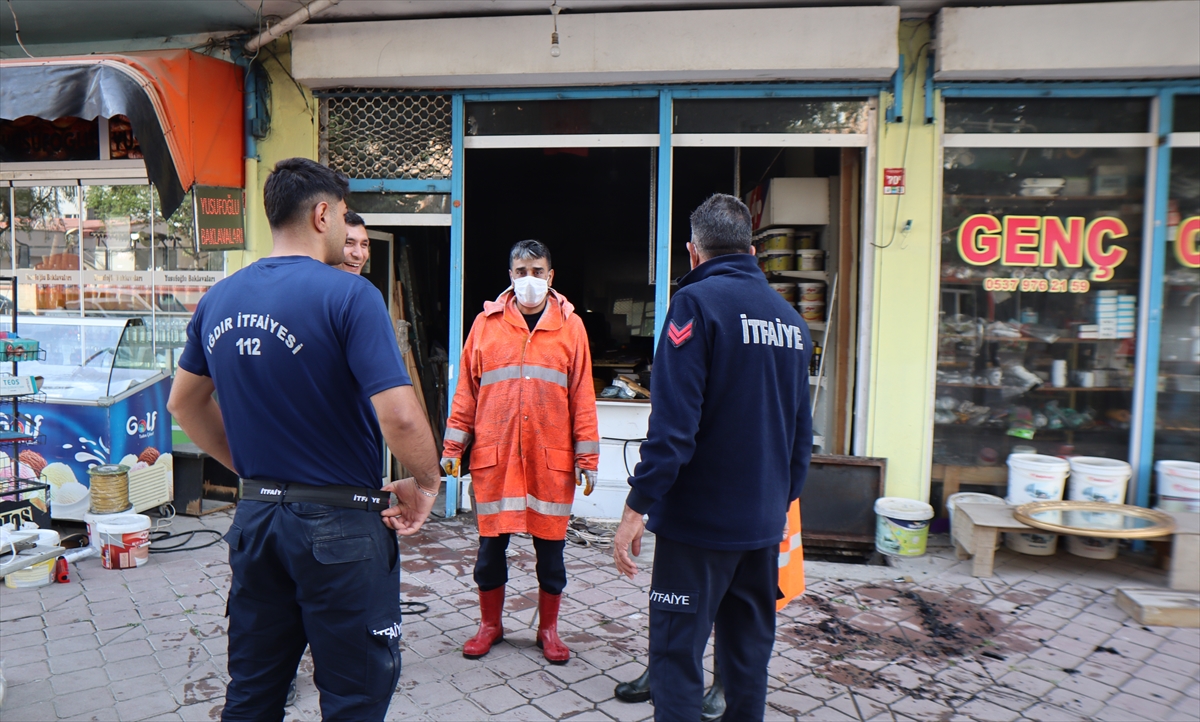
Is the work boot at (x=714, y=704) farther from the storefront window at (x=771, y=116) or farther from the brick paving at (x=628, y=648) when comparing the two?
the storefront window at (x=771, y=116)

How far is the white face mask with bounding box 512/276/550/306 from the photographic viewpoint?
3830 millimetres

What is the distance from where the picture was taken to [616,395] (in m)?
6.24

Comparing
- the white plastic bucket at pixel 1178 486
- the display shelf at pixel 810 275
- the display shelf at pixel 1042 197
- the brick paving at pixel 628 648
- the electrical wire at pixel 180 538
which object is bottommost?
the brick paving at pixel 628 648

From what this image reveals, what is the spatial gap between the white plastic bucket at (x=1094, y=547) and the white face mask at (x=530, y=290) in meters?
4.00

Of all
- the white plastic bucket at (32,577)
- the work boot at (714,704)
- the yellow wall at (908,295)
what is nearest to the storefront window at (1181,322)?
the yellow wall at (908,295)

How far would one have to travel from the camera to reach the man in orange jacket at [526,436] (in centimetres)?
372

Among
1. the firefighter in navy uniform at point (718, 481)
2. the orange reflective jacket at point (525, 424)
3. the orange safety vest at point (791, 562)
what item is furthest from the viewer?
the orange reflective jacket at point (525, 424)

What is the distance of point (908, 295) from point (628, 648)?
3300mm

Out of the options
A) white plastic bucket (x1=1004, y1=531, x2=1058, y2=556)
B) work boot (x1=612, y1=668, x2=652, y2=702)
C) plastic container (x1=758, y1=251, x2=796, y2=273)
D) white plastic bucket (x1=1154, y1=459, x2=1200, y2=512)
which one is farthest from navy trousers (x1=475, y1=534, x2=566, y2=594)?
white plastic bucket (x1=1154, y1=459, x2=1200, y2=512)

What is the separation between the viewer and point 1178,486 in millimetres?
5312

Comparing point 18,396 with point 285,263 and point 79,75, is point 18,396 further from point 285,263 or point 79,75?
point 285,263

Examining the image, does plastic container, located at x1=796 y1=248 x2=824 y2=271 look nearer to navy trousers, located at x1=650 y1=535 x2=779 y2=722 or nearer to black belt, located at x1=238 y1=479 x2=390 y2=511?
navy trousers, located at x1=650 y1=535 x2=779 y2=722

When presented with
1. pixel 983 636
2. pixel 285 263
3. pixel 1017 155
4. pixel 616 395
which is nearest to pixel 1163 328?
pixel 1017 155

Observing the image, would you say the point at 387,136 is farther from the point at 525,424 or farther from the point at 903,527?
the point at 903,527
